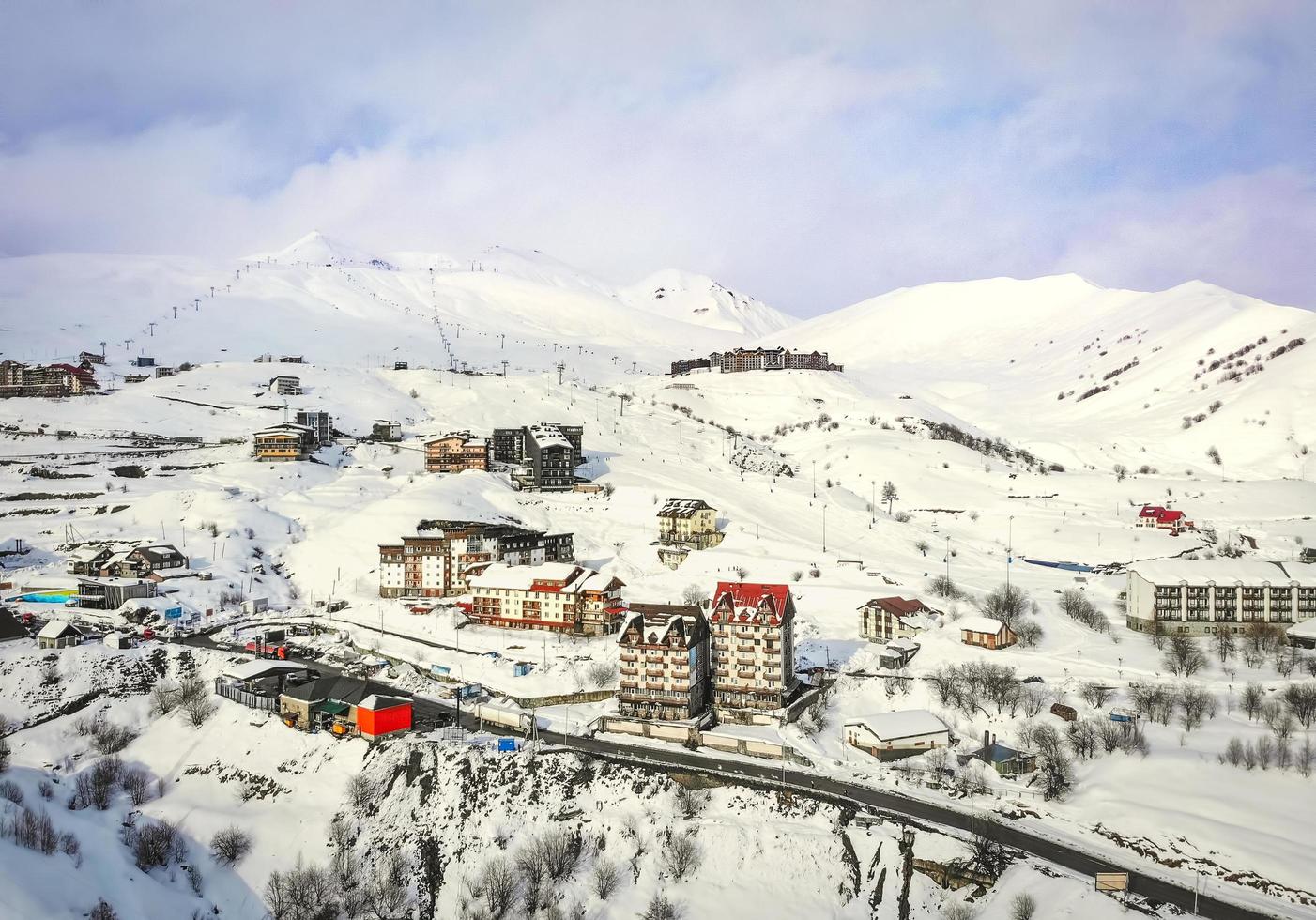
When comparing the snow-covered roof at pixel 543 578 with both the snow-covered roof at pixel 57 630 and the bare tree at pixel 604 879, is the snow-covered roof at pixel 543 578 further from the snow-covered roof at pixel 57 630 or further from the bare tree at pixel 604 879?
the bare tree at pixel 604 879

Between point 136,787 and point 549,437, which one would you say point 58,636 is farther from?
point 549,437

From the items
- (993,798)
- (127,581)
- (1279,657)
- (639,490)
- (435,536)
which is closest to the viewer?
(993,798)

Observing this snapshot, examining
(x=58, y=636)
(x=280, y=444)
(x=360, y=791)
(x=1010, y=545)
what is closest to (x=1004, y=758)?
(x=360, y=791)

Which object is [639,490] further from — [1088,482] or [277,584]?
[1088,482]

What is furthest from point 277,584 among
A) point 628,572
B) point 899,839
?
point 899,839

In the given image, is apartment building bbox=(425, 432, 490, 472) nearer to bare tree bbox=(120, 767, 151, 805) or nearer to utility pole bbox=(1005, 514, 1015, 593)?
utility pole bbox=(1005, 514, 1015, 593)

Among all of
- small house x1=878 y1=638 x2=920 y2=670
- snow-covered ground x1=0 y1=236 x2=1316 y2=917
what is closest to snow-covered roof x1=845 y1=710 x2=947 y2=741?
snow-covered ground x1=0 y1=236 x2=1316 y2=917
